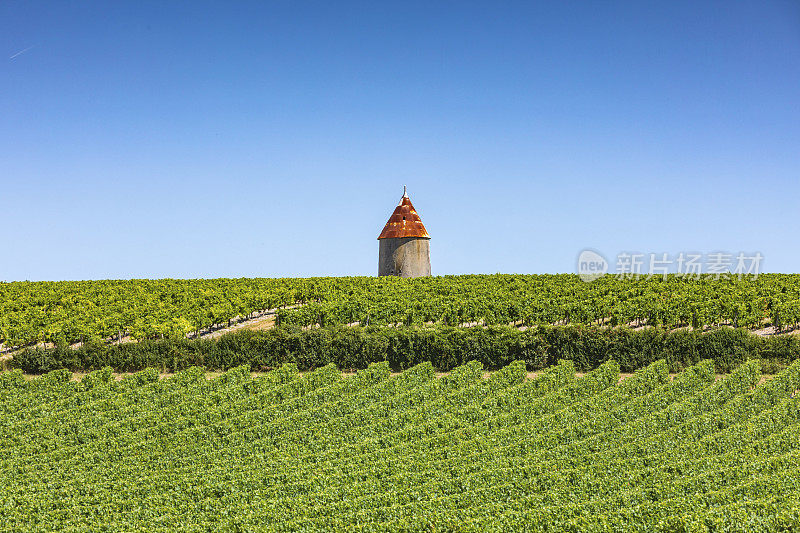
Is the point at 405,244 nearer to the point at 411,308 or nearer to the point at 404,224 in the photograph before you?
the point at 404,224

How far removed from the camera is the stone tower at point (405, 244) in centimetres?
5081

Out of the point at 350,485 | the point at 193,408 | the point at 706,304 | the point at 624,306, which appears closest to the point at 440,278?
the point at 624,306

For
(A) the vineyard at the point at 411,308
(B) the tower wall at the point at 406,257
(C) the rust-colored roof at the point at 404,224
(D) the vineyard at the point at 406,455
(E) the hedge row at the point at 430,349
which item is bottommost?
(D) the vineyard at the point at 406,455

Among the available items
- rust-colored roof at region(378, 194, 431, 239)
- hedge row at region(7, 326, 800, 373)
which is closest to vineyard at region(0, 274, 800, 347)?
hedge row at region(7, 326, 800, 373)

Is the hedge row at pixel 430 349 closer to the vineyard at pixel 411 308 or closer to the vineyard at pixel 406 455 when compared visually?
the vineyard at pixel 411 308

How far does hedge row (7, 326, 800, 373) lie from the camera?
2375cm

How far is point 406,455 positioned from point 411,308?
18910 mm

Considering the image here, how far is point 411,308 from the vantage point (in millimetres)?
32156

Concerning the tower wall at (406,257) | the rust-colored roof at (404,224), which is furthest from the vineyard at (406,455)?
the rust-colored roof at (404,224)

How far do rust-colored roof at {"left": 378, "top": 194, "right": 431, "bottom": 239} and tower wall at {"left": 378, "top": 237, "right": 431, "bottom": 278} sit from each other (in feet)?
1.64

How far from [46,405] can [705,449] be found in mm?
19094

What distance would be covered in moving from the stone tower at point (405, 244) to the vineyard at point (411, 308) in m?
9.13

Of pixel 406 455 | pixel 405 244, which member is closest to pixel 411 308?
pixel 406 455

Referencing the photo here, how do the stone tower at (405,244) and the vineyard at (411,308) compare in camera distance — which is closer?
the vineyard at (411,308)
